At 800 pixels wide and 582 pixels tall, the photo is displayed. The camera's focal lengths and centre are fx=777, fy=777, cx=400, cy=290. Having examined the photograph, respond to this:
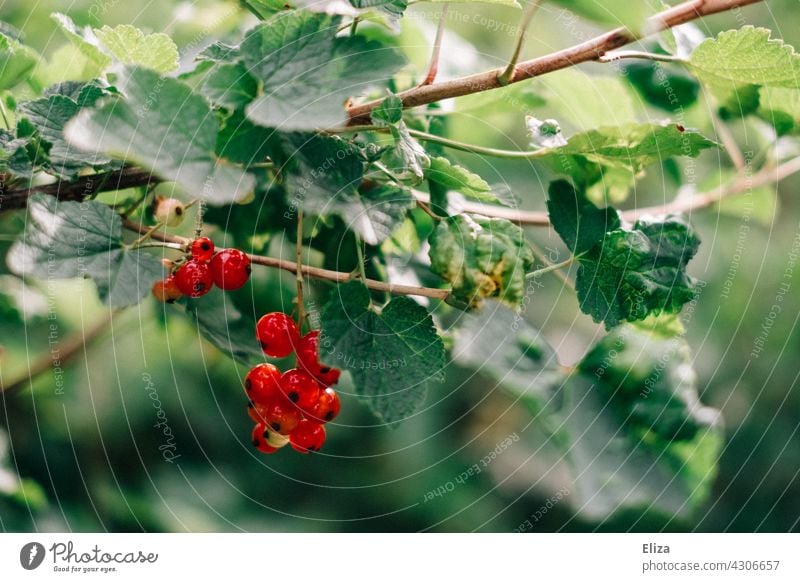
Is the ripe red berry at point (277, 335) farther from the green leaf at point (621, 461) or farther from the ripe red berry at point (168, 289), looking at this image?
the green leaf at point (621, 461)

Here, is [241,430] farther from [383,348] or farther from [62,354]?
[383,348]

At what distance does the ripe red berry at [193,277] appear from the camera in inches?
12.8

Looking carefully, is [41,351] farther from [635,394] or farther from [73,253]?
[635,394]

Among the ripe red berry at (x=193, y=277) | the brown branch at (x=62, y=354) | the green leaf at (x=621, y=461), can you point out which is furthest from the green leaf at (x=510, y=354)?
the brown branch at (x=62, y=354)

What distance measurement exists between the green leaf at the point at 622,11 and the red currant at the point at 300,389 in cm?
21

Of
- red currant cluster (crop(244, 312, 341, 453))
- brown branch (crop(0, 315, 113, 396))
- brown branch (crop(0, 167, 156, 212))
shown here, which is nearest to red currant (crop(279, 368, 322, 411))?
red currant cluster (crop(244, 312, 341, 453))

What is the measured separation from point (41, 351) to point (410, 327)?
0.28 meters

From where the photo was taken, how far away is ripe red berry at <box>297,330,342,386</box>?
0.34 m

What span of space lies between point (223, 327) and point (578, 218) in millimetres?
190

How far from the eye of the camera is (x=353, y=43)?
11.6 inches

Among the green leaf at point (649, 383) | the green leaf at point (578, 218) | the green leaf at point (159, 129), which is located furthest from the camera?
the green leaf at point (649, 383)

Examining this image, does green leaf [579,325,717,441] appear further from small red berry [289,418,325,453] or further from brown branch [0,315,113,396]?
brown branch [0,315,113,396]

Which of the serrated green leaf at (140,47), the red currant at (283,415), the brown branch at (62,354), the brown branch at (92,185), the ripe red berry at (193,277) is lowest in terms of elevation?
the brown branch at (62,354)

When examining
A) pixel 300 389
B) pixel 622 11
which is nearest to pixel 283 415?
pixel 300 389
